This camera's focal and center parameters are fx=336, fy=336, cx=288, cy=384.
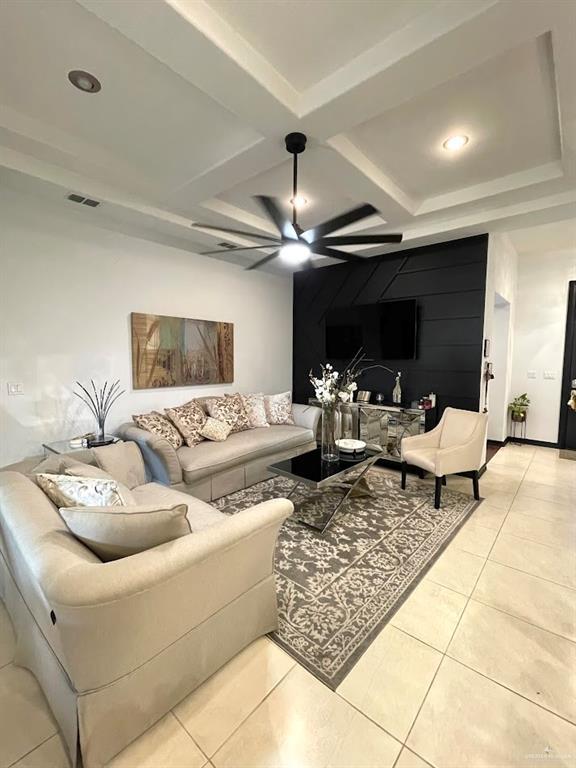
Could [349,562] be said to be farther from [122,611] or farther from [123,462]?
[123,462]

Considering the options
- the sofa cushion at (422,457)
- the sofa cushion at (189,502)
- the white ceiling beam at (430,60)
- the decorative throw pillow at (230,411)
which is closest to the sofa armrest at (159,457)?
the sofa cushion at (189,502)

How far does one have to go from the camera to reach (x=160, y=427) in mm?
3369

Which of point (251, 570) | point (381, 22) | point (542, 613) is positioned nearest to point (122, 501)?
point (251, 570)

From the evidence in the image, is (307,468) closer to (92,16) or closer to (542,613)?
(542,613)

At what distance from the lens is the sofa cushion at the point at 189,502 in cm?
205

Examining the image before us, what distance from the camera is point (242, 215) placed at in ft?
11.6

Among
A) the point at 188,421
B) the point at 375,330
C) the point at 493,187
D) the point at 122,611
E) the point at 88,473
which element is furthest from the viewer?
the point at 375,330

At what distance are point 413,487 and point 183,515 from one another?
303 cm

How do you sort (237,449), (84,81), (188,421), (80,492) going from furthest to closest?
1. (188,421)
2. (237,449)
3. (84,81)
4. (80,492)

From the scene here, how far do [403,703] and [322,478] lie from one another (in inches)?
53.6

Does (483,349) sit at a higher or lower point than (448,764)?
higher

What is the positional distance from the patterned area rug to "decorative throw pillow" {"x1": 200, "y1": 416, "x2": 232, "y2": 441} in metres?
0.66

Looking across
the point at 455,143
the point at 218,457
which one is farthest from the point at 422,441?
the point at 455,143

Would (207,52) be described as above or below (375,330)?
above
